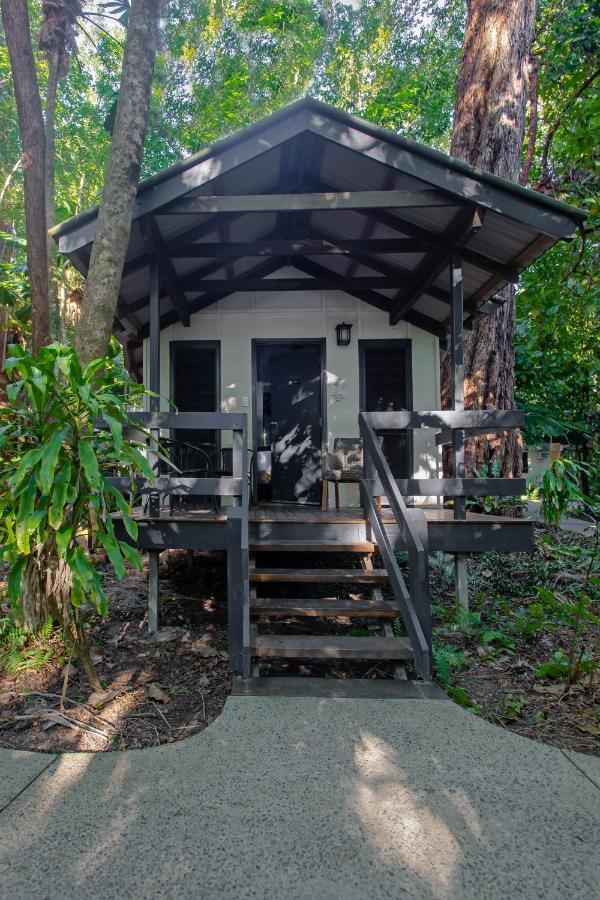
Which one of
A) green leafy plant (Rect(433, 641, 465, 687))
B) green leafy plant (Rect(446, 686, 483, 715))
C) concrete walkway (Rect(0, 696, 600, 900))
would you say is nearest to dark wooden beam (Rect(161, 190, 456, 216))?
green leafy plant (Rect(433, 641, 465, 687))

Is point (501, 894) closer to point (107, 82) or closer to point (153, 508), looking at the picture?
point (153, 508)

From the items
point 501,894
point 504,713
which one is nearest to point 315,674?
point 504,713

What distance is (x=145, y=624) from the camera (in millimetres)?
4160

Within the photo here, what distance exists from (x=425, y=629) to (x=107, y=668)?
2053 millimetres

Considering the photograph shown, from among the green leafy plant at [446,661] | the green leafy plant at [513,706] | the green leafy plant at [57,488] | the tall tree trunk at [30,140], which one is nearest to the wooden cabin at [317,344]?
the green leafy plant at [446,661]

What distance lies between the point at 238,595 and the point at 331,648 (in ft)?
2.19

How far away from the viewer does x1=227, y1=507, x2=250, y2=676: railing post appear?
3.08 m

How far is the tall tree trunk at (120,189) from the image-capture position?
152 inches

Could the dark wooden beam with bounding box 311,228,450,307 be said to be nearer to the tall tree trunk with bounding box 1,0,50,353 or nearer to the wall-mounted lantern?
the wall-mounted lantern

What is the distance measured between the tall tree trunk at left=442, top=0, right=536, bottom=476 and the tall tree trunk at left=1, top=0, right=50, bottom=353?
481 centimetres

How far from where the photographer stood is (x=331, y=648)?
10.2 ft

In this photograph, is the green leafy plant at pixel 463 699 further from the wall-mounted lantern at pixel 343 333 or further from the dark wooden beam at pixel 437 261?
the wall-mounted lantern at pixel 343 333

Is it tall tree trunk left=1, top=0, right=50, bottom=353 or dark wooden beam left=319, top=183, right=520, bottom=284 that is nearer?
tall tree trunk left=1, top=0, right=50, bottom=353

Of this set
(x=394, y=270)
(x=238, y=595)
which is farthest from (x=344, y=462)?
(x=238, y=595)
